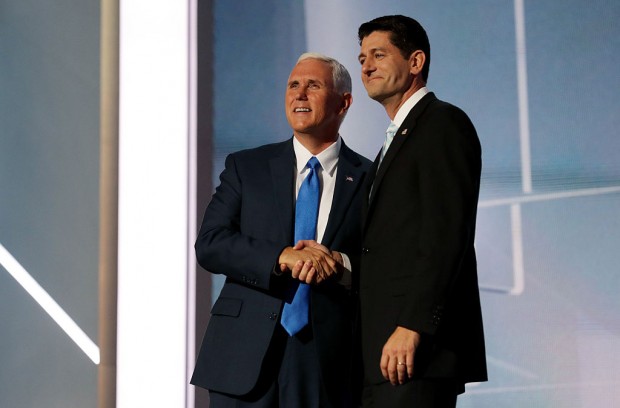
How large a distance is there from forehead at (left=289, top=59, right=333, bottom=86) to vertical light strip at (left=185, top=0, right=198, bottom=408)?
93cm

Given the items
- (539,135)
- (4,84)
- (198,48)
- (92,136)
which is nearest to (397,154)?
(539,135)

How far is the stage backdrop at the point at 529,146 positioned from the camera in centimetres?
294

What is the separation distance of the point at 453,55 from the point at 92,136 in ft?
4.78

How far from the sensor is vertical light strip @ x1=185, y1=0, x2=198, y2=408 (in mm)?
3061

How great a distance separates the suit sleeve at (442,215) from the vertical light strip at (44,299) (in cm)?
201

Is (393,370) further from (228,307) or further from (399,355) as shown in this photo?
(228,307)

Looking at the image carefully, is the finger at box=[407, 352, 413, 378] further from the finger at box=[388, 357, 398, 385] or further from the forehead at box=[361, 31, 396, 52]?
the forehead at box=[361, 31, 396, 52]

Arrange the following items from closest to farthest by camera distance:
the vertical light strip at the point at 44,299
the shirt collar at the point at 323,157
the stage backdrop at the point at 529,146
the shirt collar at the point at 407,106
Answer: the shirt collar at the point at 407,106
the shirt collar at the point at 323,157
the stage backdrop at the point at 529,146
the vertical light strip at the point at 44,299

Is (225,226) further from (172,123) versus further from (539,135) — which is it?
(539,135)

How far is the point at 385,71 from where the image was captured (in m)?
1.88

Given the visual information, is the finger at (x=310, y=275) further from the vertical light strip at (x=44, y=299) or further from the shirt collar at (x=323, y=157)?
the vertical light strip at (x=44, y=299)

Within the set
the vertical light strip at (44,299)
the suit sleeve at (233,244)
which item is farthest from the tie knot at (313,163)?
the vertical light strip at (44,299)

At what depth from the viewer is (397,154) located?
179cm

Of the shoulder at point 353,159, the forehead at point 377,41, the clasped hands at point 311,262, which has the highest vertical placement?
the forehead at point 377,41
